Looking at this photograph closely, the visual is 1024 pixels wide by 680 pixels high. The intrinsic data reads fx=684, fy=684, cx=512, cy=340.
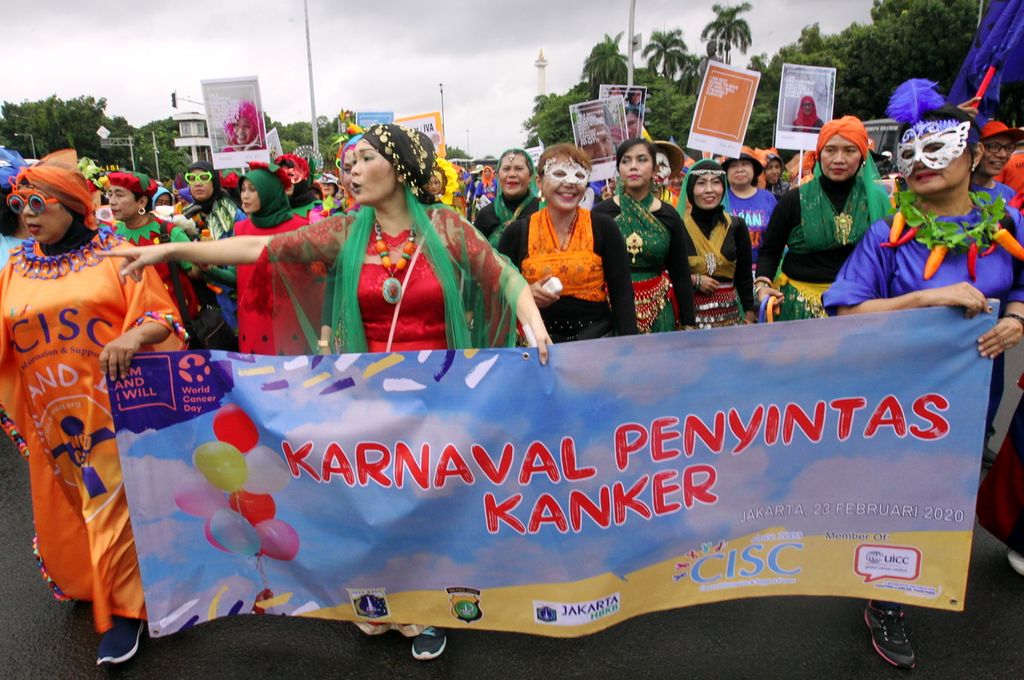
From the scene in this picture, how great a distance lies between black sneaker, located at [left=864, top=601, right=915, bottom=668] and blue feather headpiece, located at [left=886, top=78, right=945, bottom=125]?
1.81m

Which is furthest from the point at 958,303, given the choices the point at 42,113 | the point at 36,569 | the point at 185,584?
the point at 42,113

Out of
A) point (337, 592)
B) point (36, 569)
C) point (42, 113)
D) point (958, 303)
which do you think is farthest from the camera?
point (42, 113)

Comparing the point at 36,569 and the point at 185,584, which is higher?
the point at 185,584

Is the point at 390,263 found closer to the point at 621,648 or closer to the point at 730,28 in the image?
the point at 621,648

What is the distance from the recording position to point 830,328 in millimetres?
2201

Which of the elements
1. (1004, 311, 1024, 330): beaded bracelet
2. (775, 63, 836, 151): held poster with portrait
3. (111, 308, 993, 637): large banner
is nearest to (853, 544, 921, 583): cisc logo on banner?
(111, 308, 993, 637): large banner

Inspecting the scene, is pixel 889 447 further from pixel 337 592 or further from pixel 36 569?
pixel 36 569

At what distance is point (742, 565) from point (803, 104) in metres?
5.30

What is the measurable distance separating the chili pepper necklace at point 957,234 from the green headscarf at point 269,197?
3.98 m

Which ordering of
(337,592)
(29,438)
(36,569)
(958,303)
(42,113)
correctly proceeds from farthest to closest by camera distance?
(42,113), (36,569), (29,438), (337,592), (958,303)

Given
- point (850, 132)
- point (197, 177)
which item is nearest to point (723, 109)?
point (850, 132)

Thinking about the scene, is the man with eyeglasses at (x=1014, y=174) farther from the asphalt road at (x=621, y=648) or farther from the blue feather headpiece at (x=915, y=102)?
the asphalt road at (x=621, y=648)

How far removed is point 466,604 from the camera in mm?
2352

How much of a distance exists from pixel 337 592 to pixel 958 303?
2.27m
